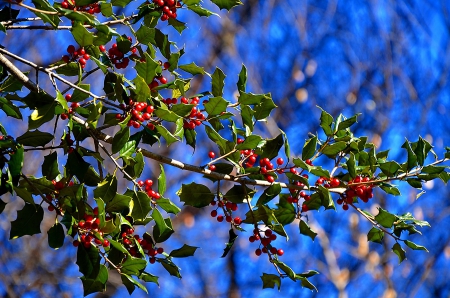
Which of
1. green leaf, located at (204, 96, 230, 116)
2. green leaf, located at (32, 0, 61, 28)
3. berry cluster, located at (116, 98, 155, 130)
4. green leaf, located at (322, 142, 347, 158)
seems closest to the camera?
green leaf, located at (32, 0, 61, 28)

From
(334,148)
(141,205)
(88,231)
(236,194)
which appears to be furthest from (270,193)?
(88,231)

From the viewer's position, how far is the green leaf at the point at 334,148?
1.58m

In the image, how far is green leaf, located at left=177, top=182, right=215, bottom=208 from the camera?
5.18 feet

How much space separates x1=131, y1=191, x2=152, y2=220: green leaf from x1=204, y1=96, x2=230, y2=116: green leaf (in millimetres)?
261

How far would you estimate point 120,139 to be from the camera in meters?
1.39

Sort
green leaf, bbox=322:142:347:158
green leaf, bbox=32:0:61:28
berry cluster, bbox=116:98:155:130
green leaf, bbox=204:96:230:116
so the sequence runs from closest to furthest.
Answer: green leaf, bbox=32:0:61:28 < berry cluster, bbox=116:98:155:130 < green leaf, bbox=204:96:230:116 < green leaf, bbox=322:142:347:158

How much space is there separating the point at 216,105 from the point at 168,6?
280 millimetres

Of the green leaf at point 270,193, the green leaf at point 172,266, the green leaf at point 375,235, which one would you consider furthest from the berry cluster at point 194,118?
the green leaf at point 375,235

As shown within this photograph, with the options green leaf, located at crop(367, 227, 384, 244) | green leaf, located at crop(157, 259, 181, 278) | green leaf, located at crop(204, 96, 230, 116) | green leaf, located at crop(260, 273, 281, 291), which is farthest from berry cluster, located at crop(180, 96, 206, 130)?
green leaf, located at crop(367, 227, 384, 244)

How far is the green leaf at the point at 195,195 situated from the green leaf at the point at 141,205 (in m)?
0.18

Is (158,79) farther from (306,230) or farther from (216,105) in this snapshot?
(306,230)

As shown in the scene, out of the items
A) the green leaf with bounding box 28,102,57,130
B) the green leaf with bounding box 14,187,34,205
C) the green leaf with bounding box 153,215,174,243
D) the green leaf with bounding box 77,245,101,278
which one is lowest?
the green leaf with bounding box 77,245,101,278

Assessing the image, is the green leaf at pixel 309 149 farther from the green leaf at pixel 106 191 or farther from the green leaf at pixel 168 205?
the green leaf at pixel 106 191

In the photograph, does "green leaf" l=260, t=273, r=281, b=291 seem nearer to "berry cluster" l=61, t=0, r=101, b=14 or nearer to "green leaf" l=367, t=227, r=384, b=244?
"green leaf" l=367, t=227, r=384, b=244
